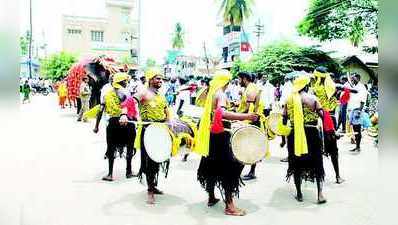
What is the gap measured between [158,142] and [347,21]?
411 cm

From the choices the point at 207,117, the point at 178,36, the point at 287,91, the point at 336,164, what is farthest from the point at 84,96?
the point at 207,117

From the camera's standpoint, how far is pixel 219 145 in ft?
12.8

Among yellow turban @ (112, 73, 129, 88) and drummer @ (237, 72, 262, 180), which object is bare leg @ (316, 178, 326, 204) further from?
yellow turban @ (112, 73, 129, 88)

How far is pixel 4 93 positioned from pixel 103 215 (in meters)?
1.69

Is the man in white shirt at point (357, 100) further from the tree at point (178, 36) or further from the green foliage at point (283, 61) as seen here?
the tree at point (178, 36)

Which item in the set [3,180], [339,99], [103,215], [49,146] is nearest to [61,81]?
[49,146]

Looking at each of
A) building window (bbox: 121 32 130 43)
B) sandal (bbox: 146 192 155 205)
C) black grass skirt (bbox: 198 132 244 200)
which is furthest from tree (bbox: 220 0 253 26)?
sandal (bbox: 146 192 155 205)

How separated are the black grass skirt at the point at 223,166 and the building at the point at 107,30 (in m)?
1.57

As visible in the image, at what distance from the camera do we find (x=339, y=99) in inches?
297

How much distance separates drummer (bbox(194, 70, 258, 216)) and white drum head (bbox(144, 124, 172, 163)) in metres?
0.29

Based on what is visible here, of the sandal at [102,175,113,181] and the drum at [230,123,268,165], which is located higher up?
the drum at [230,123,268,165]

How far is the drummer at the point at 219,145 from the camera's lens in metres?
3.84

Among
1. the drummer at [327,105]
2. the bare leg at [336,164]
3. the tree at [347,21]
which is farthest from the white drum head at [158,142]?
the tree at [347,21]

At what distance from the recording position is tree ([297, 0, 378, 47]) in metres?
6.11
